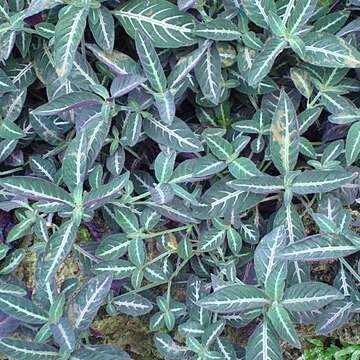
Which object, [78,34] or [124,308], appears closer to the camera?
[78,34]

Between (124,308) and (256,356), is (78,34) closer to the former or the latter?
(124,308)

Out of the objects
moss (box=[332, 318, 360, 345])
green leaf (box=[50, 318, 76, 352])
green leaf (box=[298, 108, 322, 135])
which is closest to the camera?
green leaf (box=[50, 318, 76, 352])

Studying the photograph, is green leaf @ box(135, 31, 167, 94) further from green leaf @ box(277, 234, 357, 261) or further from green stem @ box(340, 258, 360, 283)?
green stem @ box(340, 258, 360, 283)

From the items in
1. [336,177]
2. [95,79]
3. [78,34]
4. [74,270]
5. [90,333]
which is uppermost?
[78,34]

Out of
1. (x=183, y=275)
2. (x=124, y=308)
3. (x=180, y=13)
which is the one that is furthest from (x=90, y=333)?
(x=180, y=13)

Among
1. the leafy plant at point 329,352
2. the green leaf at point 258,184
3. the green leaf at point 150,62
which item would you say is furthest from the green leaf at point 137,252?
the leafy plant at point 329,352

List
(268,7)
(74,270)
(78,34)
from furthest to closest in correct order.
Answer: (74,270), (268,7), (78,34)

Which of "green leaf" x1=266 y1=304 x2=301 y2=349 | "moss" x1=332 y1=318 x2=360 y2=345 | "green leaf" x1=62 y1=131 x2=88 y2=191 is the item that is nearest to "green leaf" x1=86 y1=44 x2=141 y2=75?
"green leaf" x1=62 y1=131 x2=88 y2=191

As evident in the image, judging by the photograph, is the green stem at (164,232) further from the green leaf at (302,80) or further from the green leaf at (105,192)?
the green leaf at (302,80)
